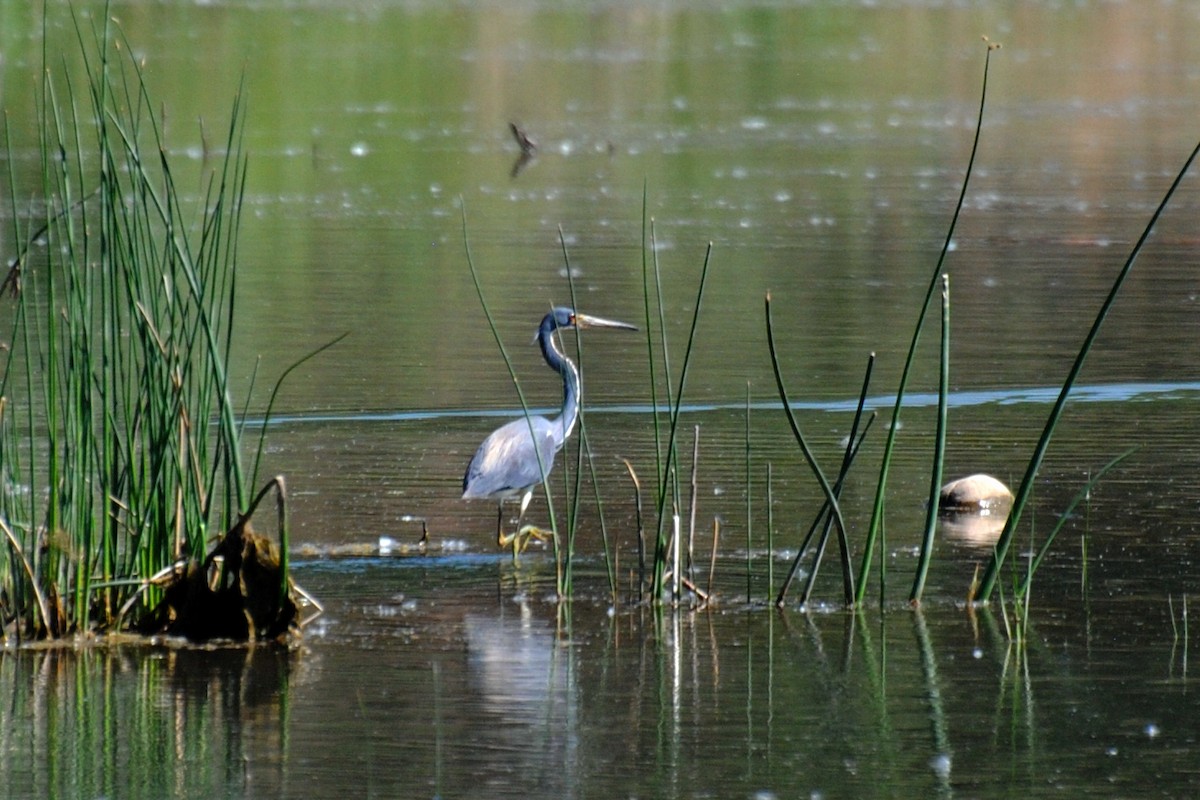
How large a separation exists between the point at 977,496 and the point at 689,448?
1352 mm

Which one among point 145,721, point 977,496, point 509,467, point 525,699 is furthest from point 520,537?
point 145,721

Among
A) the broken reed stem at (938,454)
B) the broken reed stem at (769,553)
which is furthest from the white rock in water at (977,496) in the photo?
the broken reed stem at (938,454)

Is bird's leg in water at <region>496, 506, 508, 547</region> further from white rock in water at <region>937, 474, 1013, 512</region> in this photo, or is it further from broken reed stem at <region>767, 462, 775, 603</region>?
white rock in water at <region>937, 474, 1013, 512</region>

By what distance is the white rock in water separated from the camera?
7.39 metres

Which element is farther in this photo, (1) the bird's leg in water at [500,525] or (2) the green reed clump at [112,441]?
(1) the bird's leg in water at [500,525]

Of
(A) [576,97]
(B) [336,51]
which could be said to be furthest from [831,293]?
(B) [336,51]

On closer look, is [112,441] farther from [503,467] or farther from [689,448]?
[689,448]

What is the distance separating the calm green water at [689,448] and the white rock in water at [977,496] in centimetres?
12

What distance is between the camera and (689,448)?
8305mm

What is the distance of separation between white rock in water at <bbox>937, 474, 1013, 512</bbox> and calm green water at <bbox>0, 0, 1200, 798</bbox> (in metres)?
0.12

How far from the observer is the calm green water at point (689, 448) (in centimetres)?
493

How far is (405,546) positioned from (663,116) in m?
16.7

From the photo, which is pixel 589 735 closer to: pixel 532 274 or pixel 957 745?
pixel 957 745

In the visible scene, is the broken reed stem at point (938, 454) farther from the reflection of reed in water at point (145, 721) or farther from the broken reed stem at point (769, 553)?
the reflection of reed in water at point (145, 721)
